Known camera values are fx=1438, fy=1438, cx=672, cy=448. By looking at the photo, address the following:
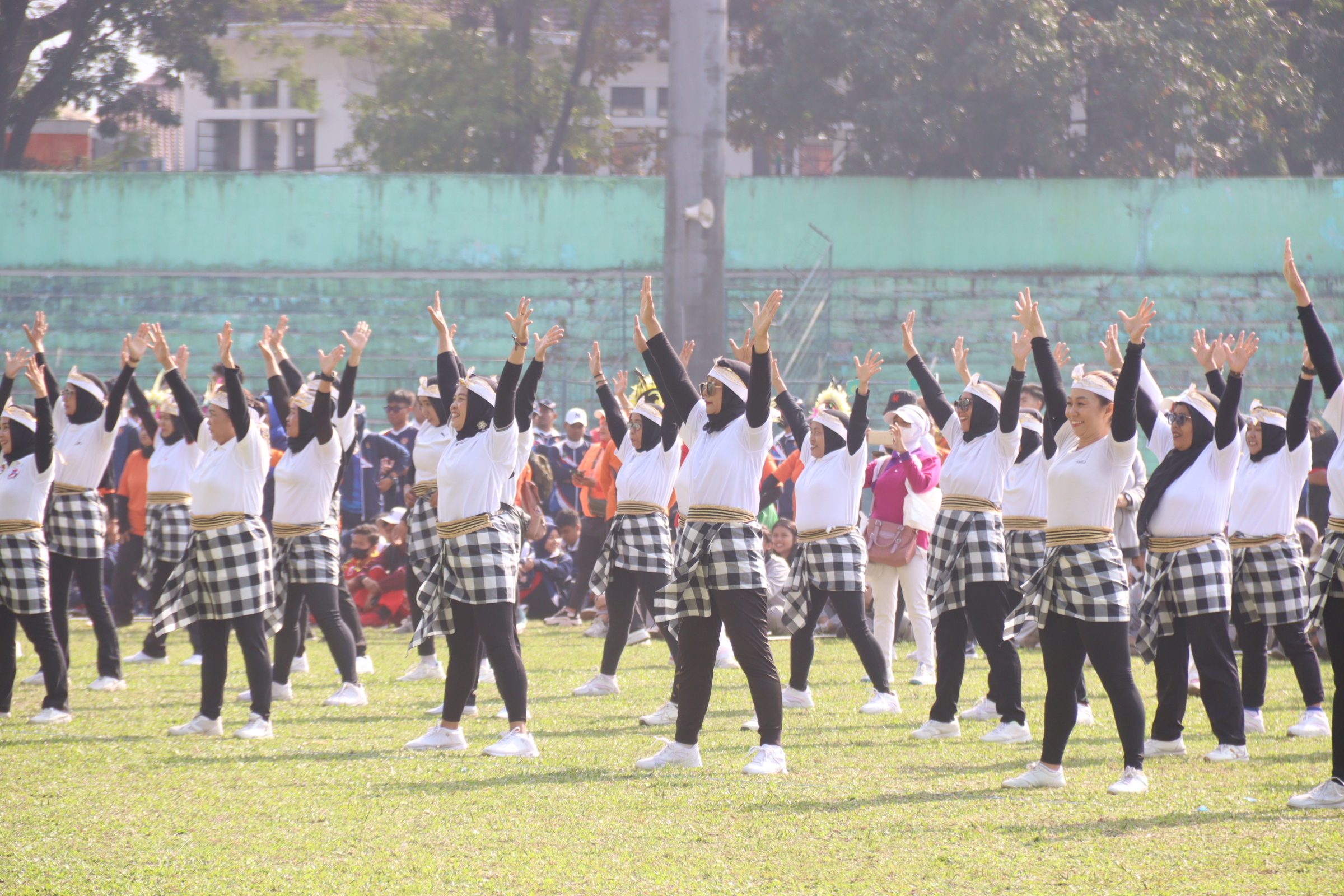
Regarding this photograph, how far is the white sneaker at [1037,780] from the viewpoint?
659cm

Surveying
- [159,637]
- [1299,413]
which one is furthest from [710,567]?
[159,637]

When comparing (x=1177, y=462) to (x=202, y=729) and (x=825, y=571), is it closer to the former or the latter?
(x=825, y=571)

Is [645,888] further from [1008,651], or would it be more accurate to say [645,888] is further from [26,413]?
[26,413]

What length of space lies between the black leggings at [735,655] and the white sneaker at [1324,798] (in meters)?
2.32

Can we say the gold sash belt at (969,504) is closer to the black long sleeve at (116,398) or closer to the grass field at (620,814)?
the grass field at (620,814)

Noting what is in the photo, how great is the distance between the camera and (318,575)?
887cm

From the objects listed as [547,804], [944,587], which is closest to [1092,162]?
[944,587]

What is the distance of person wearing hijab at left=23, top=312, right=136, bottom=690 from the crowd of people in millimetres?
21

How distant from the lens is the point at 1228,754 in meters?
7.37

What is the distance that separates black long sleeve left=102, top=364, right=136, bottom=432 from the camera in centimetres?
916

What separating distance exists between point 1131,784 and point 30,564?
6255mm

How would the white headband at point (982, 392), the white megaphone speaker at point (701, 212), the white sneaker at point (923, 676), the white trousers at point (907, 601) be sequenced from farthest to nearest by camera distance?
the white megaphone speaker at point (701, 212), the white sneaker at point (923, 676), the white trousers at point (907, 601), the white headband at point (982, 392)

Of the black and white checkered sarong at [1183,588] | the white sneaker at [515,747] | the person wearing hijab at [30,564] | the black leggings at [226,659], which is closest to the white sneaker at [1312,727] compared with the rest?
the black and white checkered sarong at [1183,588]

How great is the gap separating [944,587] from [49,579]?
567 cm
